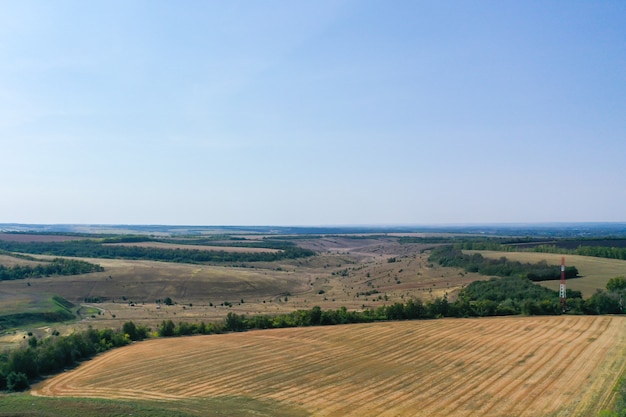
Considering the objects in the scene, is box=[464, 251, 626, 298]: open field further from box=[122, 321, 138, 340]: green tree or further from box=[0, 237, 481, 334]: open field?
box=[122, 321, 138, 340]: green tree

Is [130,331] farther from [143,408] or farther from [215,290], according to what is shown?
[215,290]

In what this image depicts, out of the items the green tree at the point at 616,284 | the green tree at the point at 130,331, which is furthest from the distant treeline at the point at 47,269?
the green tree at the point at 616,284

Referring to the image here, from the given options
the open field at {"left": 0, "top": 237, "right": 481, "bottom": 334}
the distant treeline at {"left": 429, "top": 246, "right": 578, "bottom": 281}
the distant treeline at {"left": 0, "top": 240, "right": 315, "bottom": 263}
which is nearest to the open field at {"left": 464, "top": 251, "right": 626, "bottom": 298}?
the distant treeline at {"left": 429, "top": 246, "right": 578, "bottom": 281}

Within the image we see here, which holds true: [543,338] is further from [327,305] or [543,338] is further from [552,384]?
[327,305]

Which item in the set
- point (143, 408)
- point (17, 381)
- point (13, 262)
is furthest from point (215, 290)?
point (143, 408)

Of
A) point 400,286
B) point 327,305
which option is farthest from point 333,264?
point 327,305

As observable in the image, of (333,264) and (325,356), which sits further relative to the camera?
(333,264)
